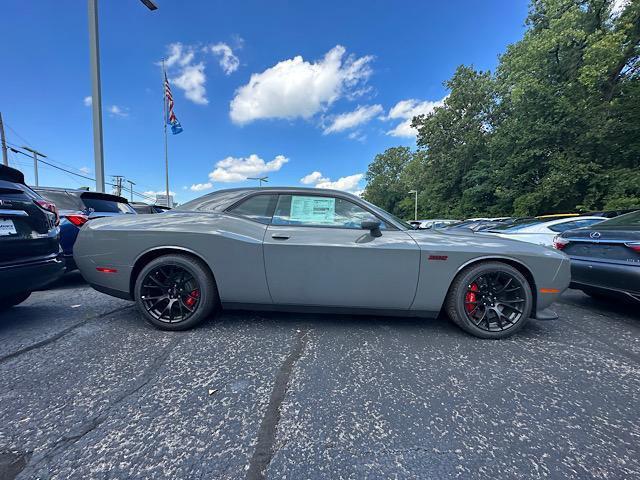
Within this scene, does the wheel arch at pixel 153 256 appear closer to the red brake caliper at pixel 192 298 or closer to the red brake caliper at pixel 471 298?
the red brake caliper at pixel 192 298

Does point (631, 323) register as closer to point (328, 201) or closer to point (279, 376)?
point (328, 201)

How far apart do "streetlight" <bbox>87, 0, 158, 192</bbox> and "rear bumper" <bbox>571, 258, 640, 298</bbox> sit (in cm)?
1053

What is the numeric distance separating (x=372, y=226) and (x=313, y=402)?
1452 millimetres

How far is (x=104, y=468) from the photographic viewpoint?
1.12 meters

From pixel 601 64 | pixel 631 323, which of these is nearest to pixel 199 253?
pixel 631 323

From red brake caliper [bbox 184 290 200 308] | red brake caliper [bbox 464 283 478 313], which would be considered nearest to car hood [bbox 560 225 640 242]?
red brake caliper [bbox 464 283 478 313]

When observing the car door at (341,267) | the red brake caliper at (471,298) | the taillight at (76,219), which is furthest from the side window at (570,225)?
the taillight at (76,219)

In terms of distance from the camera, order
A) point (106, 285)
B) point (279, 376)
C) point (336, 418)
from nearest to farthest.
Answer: point (336, 418), point (279, 376), point (106, 285)

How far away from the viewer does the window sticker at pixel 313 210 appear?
8.39 feet

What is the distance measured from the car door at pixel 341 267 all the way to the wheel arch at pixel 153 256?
0.66m

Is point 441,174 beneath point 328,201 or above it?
above

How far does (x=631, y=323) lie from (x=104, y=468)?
4636 millimetres

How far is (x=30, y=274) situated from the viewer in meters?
2.32

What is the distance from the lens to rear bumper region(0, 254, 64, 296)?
85.0 inches
